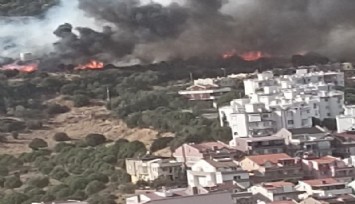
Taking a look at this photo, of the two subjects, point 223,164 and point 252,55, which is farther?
point 252,55

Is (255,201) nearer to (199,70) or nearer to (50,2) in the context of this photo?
(199,70)

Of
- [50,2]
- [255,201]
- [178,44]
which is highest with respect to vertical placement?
[50,2]

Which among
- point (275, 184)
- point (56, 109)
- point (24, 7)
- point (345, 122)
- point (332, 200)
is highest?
point (24, 7)

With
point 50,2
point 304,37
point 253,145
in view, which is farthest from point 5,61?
point 253,145

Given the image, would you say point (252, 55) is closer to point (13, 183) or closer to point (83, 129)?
point (83, 129)

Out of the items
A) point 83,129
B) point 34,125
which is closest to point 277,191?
point 83,129

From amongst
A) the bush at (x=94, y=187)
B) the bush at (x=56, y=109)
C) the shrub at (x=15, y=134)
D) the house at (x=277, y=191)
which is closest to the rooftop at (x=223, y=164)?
the house at (x=277, y=191)
